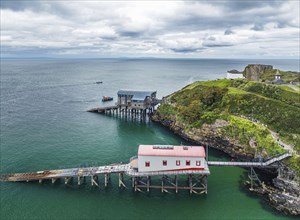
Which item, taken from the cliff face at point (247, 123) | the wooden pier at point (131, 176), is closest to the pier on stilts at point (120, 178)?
the wooden pier at point (131, 176)

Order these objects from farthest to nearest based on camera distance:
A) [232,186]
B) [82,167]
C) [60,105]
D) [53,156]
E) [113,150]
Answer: [60,105] → [113,150] → [53,156] → [82,167] → [232,186]

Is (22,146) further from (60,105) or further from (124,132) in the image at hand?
(60,105)

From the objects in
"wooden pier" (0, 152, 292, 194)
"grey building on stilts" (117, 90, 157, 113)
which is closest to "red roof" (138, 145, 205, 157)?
"wooden pier" (0, 152, 292, 194)

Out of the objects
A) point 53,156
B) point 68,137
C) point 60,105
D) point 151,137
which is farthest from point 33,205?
point 60,105

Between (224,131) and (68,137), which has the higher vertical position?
(224,131)

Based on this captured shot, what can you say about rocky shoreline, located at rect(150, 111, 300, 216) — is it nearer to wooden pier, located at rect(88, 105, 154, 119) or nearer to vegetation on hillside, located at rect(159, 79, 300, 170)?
vegetation on hillside, located at rect(159, 79, 300, 170)

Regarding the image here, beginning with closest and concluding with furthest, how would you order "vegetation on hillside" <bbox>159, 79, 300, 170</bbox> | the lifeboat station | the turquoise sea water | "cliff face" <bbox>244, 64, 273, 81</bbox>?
the turquoise sea water, the lifeboat station, "vegetation on hillside" <bbox>159, 79, 300, 170</bbox>, "cliff face" <bbox>244, 64, 273, 81</bbox>

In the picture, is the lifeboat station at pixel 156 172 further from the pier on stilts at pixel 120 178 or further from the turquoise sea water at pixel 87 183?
the turquoise sea water at pixel 87 183
